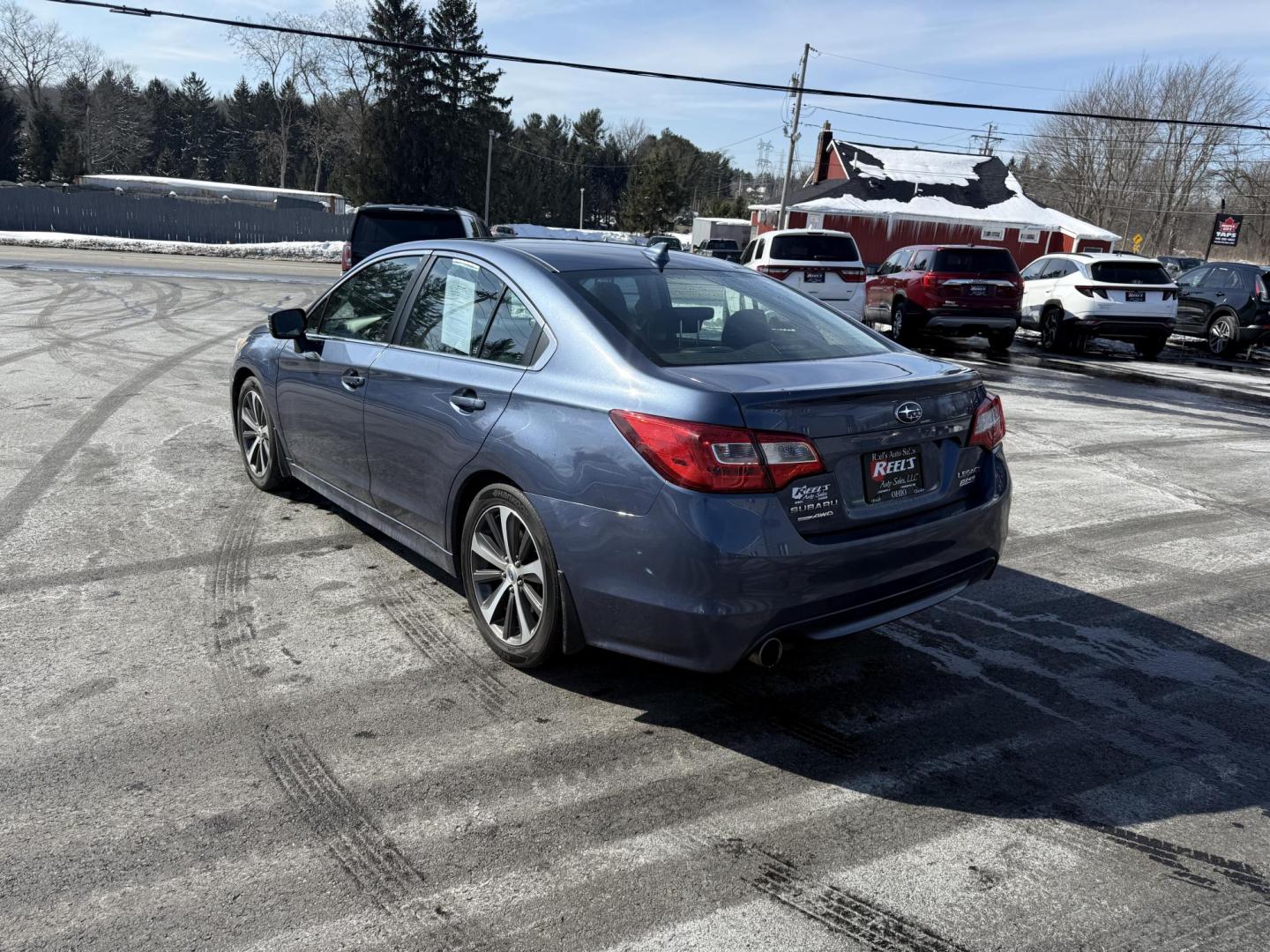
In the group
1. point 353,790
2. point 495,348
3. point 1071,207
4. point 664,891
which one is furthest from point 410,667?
point 1071,207

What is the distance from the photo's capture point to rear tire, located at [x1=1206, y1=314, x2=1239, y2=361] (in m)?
18.0

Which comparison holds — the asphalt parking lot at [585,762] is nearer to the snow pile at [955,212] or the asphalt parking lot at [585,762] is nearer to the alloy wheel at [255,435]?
the alloy wheel at [255,435]

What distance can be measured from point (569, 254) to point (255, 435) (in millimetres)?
2994

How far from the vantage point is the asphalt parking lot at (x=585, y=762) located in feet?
8.28

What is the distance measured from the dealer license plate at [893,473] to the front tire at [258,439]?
12.5ft

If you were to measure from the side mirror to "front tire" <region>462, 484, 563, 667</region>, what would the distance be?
197 centimetres

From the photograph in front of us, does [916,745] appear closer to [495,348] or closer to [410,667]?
[410,667]

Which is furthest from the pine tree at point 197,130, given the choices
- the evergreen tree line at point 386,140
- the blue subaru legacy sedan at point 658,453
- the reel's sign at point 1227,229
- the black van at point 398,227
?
the blue subaru legacy sedan at point 658,453

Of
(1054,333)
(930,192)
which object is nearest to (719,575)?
(1054,333)

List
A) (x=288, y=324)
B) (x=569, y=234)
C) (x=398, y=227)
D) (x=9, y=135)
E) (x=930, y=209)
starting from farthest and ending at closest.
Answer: (x=9, y=135), (x=930, y=209), (x=569, y=234), (x=398, y=227), (x=288, y=324)

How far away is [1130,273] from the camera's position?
54.6 ft

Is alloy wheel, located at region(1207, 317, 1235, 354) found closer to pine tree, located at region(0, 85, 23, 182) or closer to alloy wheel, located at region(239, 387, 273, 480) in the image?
alloy wheel, located at region(239, 387, 273, 480)

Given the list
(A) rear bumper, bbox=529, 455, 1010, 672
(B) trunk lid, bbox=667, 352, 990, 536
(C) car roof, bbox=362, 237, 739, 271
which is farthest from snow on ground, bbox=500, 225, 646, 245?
(A) rear bumper, bbox=529, 455, 1010, 672

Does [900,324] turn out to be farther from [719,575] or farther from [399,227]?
[719,575]
